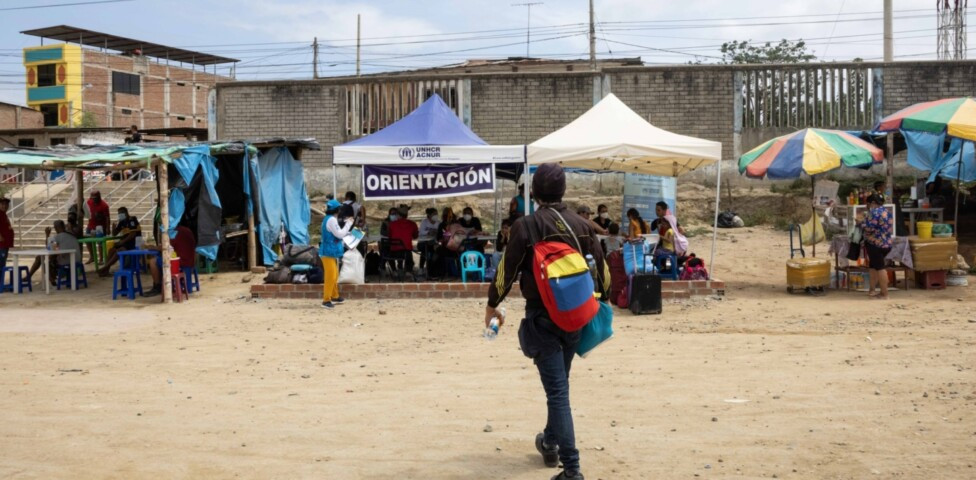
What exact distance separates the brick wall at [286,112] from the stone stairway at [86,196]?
2772 millimetres

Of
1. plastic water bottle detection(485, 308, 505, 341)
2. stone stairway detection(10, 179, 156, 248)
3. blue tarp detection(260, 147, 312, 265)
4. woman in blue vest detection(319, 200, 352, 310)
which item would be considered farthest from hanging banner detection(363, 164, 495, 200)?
stone stairway detection(10, 179, 156, 248)

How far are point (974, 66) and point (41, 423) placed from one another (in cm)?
2182

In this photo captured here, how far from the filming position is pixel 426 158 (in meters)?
13.6

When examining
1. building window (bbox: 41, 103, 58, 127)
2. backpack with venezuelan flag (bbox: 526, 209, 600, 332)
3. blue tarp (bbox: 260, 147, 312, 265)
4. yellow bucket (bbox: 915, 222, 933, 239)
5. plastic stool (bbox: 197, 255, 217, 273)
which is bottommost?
plastic stool (bbox: 197, 255, 217, 273)

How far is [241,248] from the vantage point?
58.3ft

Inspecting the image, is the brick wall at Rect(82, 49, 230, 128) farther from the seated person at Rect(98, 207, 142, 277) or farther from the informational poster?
the informational poster

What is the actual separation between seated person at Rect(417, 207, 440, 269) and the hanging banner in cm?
94

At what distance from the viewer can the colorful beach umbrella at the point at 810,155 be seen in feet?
44.0

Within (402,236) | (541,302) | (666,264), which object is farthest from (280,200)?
(541,302)

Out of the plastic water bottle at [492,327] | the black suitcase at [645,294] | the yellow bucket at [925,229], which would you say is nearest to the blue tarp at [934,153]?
the yellow bucket at [925,229]

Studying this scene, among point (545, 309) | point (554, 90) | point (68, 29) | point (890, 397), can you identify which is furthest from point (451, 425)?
point (68, 29)

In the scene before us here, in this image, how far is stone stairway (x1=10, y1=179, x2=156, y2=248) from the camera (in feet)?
73.9

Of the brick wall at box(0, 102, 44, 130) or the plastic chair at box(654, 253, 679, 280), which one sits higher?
the brick wall at box(0, 102, 44, 130)

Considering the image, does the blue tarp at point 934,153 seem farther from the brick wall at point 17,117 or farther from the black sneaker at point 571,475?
the brick wall at point 17,117
